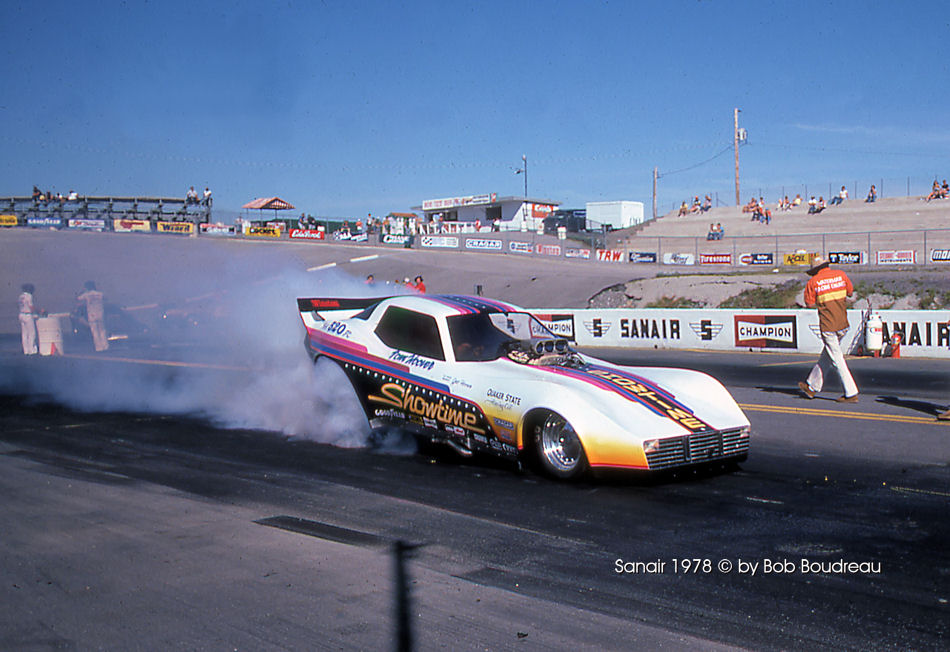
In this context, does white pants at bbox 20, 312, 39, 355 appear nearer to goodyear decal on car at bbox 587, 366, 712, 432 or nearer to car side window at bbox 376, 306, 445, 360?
car side window at bbox 376, 306, 445, 360

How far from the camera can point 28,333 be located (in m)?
18.1

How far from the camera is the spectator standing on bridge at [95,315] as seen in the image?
18.9m

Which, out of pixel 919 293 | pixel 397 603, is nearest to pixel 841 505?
pixel 397 603

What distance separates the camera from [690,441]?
19.4 ft

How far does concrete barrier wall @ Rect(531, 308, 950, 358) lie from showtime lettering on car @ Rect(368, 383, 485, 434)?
8453 millimetres

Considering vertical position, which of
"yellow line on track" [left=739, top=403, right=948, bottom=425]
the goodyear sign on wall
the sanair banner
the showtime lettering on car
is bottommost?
"yellow line on track" [left=739, top=403, right=948, bottom=425]

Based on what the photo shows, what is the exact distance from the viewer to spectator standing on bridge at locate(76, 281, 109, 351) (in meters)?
18.9

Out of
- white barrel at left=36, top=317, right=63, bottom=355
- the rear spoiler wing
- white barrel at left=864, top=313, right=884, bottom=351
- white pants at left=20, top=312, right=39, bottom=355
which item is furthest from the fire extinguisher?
white pants at left=20, top=312, right=39, bottom=355

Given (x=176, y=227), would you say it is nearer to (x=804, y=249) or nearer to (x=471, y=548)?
(x=804, y=249)

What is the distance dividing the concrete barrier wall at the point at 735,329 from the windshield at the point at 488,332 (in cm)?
804

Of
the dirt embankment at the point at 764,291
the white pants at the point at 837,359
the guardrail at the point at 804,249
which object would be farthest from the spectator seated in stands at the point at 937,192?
the white pants at the point at 837,359

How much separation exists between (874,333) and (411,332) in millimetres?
11624

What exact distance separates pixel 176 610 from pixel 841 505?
433 centimetres

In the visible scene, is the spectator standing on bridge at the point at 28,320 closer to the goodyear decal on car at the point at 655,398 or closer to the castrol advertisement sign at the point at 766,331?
the goodyear decal on car at the point at 655,398
